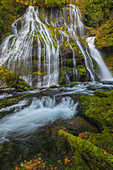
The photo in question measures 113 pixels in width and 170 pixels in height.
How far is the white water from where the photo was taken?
121 inches

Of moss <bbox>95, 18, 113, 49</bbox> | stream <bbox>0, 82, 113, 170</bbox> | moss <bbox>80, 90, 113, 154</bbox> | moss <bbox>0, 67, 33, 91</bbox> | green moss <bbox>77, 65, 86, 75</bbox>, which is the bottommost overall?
stream <bbox>0, 82, 113, 170</bbox>

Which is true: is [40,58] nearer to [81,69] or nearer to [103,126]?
[81,69]

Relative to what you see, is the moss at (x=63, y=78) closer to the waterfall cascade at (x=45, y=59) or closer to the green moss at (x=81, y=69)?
the waterfall cascade at (x=45, y=59)

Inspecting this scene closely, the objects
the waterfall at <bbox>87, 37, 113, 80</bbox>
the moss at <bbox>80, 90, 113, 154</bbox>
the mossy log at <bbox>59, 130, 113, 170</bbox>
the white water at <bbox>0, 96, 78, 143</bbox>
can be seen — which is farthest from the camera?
the waterfall at <bbox>87, 37, 113, 80</bbox>

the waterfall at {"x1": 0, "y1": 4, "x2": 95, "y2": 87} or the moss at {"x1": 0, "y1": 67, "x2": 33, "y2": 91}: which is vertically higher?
the waterfall at {"x1": 0, "y1": 4, "x2": 95, "y2": 87}

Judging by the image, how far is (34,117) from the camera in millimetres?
4125

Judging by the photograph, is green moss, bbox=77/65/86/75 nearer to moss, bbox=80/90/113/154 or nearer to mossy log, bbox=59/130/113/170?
moss, bbox=80/90/113/154

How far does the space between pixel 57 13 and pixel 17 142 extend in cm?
2786

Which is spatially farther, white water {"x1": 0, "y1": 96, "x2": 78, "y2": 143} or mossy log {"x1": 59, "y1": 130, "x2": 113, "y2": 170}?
white water {"x1": 0, "y1": 96, "x2": 78, "y2": 143}

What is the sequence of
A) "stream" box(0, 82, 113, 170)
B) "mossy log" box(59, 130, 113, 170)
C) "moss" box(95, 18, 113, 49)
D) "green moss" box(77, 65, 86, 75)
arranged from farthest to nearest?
"moss" box(95, 18, 113, 49) → "green moss" box(77, 65, 86, 75) → "stream" box(0, 82, 113, 170) → "mossy log" box(59, 130, 113, 170)

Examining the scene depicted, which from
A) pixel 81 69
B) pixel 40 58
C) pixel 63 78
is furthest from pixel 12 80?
pixel 81 69

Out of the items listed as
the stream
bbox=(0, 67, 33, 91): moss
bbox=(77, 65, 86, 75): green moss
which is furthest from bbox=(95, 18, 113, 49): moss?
bbox=(0, 67, 33, 91): moss

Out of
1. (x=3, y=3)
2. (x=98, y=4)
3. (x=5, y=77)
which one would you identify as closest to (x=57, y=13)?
(x=98, y=4)

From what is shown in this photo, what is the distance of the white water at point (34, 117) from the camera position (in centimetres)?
308
